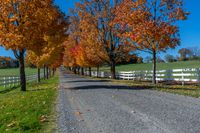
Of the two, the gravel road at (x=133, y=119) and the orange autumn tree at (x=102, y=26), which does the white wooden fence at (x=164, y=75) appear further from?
the gravel road at (x=133, y=119)

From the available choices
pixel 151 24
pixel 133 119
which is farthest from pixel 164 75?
pixel 133 119

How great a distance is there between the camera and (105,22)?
4028cm

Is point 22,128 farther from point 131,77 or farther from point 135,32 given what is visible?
point 131,77

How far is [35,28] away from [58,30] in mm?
4769

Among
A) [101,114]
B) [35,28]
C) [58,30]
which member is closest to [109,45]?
[58,30]

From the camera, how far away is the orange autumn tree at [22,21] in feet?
69.2

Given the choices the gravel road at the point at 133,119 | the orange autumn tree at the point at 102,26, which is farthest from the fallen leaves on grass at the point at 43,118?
the orange autumn tree at the point at 102,26

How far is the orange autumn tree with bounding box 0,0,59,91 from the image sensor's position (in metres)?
21.1

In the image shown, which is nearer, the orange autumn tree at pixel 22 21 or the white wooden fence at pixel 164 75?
the orange autumn tree at pixel 22 21

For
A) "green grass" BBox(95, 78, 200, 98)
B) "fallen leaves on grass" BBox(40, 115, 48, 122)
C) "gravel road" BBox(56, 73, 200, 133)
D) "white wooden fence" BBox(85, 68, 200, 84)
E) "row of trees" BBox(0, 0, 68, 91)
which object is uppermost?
"row of trees" BBox(0, 0, 68, 91)

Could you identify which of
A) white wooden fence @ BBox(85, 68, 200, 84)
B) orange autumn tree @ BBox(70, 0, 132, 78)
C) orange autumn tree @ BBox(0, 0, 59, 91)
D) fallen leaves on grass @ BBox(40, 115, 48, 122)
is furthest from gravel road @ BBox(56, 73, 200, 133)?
orange autumn tree @ BBox(70, 0, 132, 78)

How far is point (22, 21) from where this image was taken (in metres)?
21.8

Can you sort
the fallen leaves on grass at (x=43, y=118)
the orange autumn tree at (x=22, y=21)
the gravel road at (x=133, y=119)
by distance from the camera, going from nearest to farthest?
1. the gravel road at (x=133, y=119)
2. the fallen leaves on grass at (x=43, y=118)
3. the orange autumn tree at (x=22, y=21)

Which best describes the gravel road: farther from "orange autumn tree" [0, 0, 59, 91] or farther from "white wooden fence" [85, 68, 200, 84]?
"white wooden fence" [85, 68, 200, 84]
